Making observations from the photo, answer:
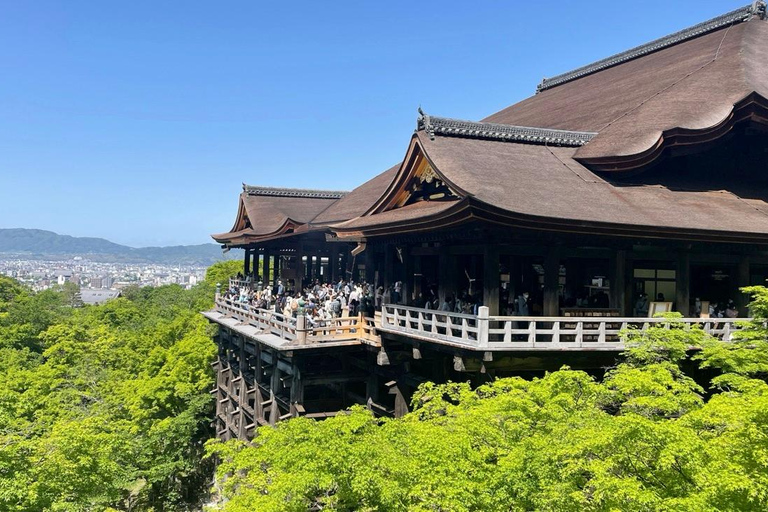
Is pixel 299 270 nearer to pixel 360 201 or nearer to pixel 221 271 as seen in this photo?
pixel 360 201

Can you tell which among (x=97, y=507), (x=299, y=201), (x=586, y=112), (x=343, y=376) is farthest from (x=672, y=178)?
(x=299, y=201)

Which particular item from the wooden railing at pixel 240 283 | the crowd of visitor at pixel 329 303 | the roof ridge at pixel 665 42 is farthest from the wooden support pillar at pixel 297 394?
the roof ridge at pixel 665 42

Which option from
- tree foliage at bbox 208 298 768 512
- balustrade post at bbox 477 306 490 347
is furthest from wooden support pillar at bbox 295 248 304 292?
tree foliage at bbox 208 298 768 512

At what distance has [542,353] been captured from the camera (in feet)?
46.1

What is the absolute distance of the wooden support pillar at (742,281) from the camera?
1781 centimetres

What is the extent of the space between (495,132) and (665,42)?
16908mm

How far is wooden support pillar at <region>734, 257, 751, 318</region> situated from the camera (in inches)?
701

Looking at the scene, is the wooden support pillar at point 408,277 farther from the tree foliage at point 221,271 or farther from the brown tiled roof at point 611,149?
the tree foliage at point 221,271

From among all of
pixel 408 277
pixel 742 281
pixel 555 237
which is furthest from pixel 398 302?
pixel 742 281

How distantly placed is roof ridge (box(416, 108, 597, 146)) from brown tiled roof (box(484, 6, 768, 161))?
0.66m

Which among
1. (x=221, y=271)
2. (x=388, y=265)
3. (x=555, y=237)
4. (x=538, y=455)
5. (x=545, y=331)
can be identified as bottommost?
(x=538, y=455)

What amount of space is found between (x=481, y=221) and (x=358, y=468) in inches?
280

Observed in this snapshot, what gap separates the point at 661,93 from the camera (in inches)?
893

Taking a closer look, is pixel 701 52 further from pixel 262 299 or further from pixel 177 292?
pixel 177 292
